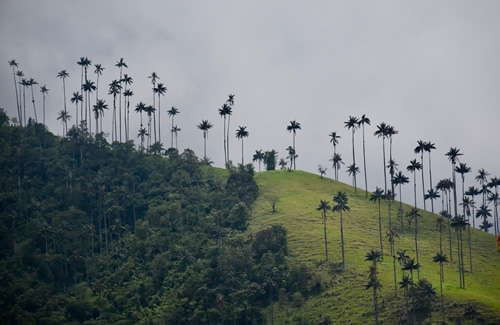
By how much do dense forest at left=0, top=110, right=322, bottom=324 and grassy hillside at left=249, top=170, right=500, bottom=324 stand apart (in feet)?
19.8

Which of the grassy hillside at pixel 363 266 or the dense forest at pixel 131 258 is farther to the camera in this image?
the dense forest at pixel 131 258

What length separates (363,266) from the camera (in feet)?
486

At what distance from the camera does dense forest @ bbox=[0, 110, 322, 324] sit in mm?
141750

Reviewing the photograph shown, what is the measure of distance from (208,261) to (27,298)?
47.9m

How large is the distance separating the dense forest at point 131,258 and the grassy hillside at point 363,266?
6.05 m

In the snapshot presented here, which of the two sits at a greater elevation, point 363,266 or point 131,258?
point 131,258

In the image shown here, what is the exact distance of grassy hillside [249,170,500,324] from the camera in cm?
12612

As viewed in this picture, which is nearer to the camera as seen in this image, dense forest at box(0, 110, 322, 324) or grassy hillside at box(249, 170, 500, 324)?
grassy hillside at box(249, 170, 500, 324)

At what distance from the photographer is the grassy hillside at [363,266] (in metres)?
126

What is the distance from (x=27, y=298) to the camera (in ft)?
462

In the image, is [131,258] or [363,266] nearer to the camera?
[363,266]

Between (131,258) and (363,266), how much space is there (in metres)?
66.7

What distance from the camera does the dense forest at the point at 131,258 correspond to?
14175 centimetres

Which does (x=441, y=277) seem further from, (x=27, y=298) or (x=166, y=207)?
(x=27, y=298)
